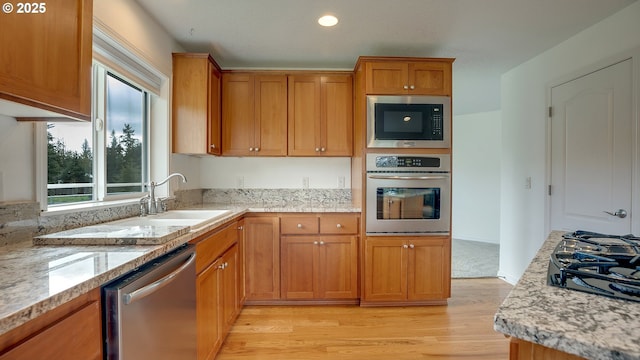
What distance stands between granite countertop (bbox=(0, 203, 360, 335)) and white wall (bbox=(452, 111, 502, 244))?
551 cm

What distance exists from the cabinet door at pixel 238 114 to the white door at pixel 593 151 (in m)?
2.84

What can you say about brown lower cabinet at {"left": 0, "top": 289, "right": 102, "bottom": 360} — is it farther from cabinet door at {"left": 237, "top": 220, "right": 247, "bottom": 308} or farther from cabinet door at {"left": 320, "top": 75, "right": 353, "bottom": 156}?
cabinet door at {"left": 320, "top": 75, "right": 353, "bottom": 156}

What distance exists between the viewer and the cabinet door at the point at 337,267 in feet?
9.00

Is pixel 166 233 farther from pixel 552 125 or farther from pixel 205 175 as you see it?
pixel 552 125

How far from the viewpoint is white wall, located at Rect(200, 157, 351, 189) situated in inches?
129

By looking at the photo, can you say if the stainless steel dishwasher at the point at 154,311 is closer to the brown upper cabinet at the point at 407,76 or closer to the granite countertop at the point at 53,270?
the granite countertop at the point at 53,270

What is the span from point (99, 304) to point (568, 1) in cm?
308

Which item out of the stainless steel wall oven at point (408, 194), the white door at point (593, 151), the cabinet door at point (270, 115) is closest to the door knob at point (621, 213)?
the white door at point (593, 151)

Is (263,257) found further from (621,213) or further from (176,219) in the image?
(621,213)

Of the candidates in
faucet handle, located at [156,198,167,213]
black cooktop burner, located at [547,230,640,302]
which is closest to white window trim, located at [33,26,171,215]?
faucet handle, located at [156,198,167,213]

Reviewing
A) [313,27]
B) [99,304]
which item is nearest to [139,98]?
[313,27]

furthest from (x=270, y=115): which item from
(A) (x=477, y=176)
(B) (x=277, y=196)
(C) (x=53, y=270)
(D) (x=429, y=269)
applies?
(A) (x=477, y=176)

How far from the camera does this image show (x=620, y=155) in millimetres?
2242

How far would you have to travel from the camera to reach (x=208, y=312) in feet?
5.98
